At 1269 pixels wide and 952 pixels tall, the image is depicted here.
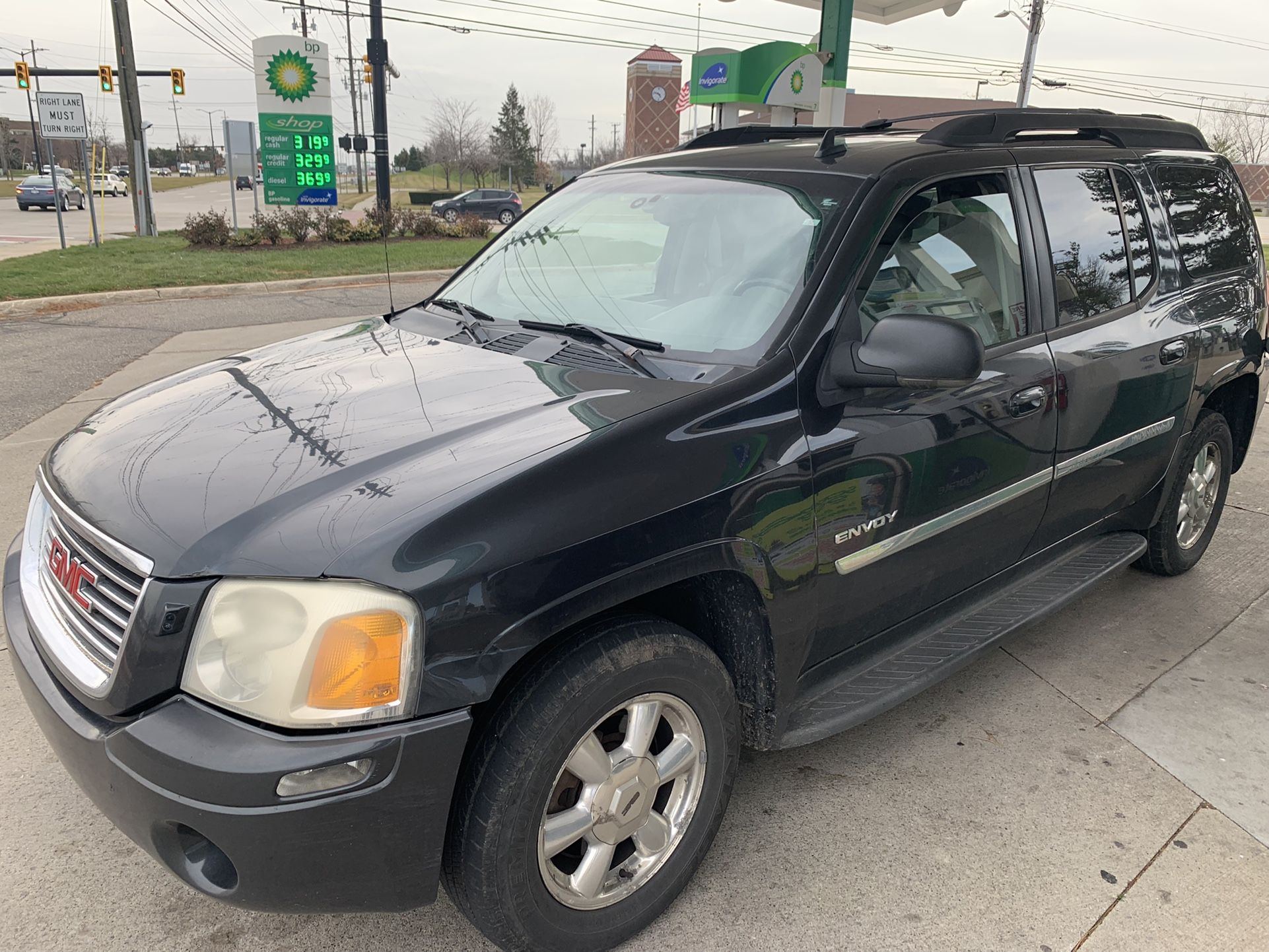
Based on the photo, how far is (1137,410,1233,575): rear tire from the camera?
3996 millimetres

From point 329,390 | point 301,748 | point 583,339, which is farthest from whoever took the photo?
point 583,339

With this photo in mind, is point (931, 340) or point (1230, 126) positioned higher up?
point (1230, 126)

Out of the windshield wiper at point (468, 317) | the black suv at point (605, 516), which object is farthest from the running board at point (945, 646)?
the windshield wiper at point (468, 317)

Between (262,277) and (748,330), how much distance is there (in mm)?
12908

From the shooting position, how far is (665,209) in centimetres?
312

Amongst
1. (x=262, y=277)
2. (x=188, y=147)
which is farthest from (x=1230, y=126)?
(x=188, y=147)

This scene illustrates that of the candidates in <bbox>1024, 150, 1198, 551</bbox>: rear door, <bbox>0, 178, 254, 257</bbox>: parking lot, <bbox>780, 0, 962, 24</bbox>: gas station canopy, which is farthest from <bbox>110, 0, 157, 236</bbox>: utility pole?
<bbox>1024, 150, 1198, 551</bbox>: rear door

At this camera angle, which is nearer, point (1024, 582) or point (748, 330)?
point (748, 330)

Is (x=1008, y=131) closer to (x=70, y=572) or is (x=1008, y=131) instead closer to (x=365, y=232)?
(x=70, y=572)

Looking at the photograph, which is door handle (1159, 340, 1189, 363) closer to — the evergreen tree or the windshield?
the windshield

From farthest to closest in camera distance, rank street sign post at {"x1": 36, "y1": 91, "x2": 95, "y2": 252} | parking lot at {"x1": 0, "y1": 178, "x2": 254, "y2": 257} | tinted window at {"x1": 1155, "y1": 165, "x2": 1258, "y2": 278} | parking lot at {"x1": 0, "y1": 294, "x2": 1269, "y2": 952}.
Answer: parking lot at {"x1": 0, "y1": 178, "x2": 254, "y2": 257} → street sign post at {"x1": 36, "y1": 91, "x2": 95, "y2": 252} → tinted window at {"x1": 1155, "y1": 165, "x2": 1258, "y2": 278} → parking lot at {"x1": 0, "y1": 294, "x2": 1269, "y2": 952}

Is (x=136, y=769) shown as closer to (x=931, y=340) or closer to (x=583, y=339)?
(x=583, y=339)

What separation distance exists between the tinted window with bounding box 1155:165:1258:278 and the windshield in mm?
1920

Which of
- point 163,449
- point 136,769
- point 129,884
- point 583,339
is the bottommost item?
point 129,884
